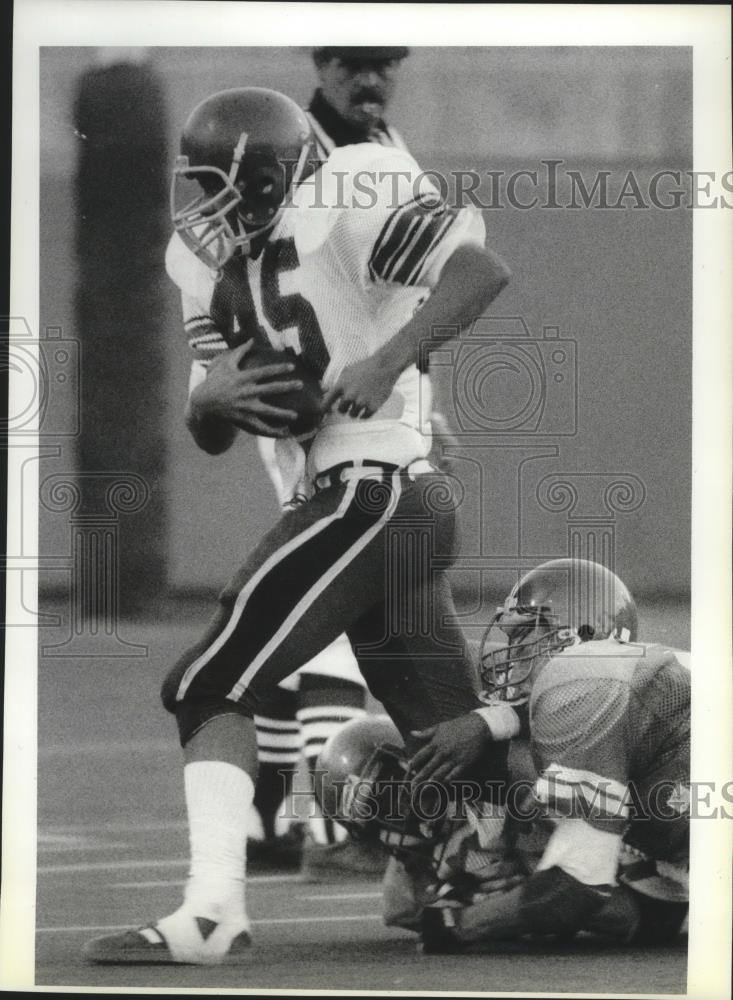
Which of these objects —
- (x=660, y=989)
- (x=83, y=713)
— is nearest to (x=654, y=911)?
(x=660, y=989)

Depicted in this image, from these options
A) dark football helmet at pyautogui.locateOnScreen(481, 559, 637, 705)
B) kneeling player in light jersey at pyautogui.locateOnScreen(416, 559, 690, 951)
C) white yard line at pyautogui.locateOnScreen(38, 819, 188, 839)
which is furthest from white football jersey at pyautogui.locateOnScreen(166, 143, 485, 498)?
white yard line at pyautogui.locateOnScreen(38, 819, 188, 839)

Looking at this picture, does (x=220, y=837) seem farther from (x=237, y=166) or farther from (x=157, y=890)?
(x=237, y=166)

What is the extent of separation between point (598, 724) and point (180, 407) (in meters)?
1.18

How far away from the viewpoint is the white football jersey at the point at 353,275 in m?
2.53

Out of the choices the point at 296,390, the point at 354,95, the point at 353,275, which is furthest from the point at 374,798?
the point at 354,95

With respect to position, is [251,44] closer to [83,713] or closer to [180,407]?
[180,407]

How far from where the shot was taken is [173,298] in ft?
8.44

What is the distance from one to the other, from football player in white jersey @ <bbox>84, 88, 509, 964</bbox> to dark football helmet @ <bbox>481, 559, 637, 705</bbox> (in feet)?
0.31

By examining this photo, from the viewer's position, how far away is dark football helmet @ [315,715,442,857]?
252 centimetres

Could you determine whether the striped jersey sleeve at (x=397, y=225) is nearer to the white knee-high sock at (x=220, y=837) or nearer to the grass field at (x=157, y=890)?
the grass field at (x=157, y=890)

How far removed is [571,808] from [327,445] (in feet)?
3.19

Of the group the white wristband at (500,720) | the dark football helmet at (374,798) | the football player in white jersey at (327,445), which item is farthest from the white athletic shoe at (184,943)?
the white wristband at (500,720)

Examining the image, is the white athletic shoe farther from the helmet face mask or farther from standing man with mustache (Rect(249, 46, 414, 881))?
the helmet face mask

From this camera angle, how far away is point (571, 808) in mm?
2502
